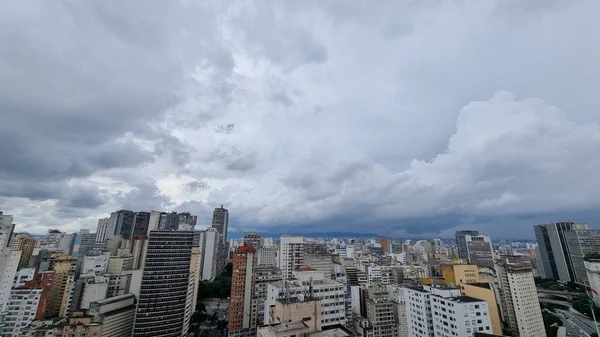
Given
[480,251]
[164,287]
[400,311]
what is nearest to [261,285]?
[164,287]

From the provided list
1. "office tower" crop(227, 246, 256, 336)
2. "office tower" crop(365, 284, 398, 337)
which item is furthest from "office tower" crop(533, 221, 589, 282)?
"office tower" crop(227, 246, 256, 336)

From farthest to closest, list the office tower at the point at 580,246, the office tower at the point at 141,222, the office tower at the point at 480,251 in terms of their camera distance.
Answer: the office tower at the point at 141,222, the office tower at the point at 480,251, the office tower at the point at 580,246

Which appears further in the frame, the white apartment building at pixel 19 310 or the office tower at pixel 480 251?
the office tower at pixel 480 251

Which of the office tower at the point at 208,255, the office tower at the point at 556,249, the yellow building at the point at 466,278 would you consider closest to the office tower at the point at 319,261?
the yellow building at the point at 466,278

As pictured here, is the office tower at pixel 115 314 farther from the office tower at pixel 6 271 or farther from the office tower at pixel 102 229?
the office tower at pixel 102 229

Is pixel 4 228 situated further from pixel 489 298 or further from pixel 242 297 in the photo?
pixel 489 298

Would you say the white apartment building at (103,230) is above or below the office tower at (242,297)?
above
